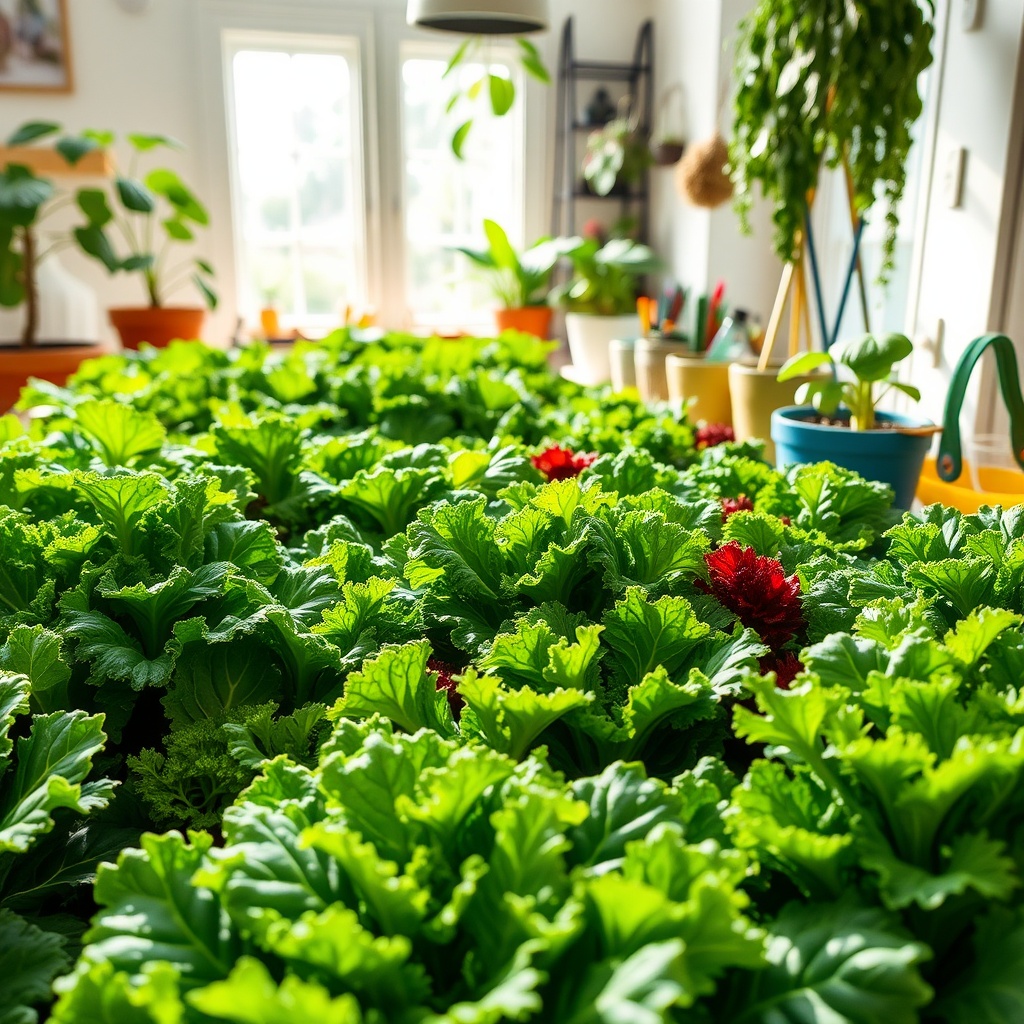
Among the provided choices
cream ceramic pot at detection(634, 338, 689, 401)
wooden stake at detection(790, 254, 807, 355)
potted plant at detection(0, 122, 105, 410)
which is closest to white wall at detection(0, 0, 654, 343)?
potted plant at detection(0, 122, 105, 410)

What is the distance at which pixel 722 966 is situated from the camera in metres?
0.39

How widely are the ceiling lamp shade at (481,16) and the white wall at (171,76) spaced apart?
8.46ft

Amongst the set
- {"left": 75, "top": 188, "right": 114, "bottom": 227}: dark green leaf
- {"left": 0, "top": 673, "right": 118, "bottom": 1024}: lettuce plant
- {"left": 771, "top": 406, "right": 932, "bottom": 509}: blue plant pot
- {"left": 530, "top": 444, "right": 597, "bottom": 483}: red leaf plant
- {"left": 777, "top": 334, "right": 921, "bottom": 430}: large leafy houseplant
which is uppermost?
{"left": 75, "top": 188, "right": 114, "bottom": 227}: dark green leaf

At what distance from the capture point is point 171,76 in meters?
4.21

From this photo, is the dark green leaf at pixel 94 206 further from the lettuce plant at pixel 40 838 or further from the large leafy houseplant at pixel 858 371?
the lettuce plant at pixel 40 838

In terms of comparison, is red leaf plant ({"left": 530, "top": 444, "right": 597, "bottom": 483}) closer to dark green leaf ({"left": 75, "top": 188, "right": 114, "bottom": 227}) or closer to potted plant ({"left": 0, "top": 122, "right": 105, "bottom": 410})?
potted plant ({"left": 0, "top": 122, "right": 105, "bottom": 410})

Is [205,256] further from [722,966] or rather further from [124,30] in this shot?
[722,966]

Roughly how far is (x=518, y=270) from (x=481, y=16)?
2175mm

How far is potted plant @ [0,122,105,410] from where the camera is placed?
3.10 m

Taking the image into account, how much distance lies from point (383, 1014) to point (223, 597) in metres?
0.44

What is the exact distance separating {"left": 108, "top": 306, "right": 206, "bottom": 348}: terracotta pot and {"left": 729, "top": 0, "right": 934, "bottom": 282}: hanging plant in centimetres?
265

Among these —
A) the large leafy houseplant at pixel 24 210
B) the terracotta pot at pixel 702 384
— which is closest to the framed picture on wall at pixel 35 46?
A: the large leafy houseplant at pixel 24 210

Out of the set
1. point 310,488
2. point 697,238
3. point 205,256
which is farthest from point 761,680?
point 205,256

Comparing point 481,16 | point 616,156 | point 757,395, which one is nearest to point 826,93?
point 757,395
